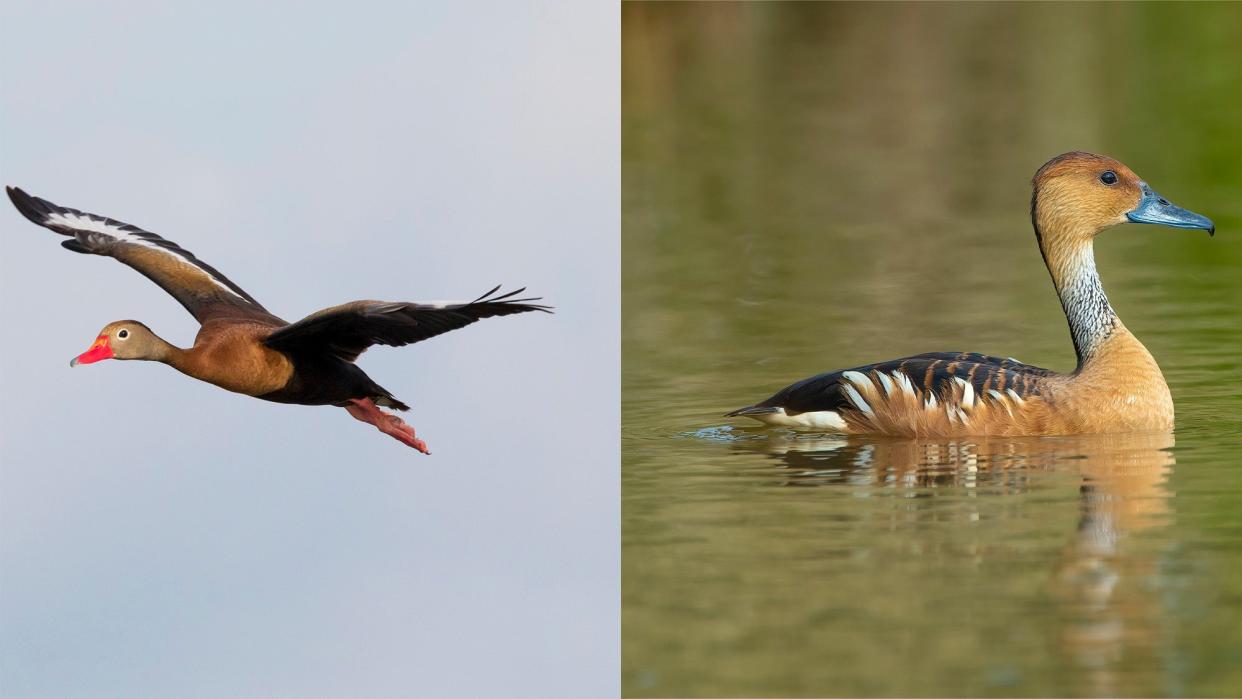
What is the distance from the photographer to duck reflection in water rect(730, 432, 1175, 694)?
26.2ft

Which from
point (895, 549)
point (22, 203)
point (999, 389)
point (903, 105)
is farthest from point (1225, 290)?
point (903, 105)

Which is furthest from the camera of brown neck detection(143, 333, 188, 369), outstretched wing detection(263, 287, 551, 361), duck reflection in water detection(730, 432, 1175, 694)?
brown neck detection(143, 333, 188, 369)

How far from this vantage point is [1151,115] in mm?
22750

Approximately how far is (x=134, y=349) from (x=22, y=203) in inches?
65.0

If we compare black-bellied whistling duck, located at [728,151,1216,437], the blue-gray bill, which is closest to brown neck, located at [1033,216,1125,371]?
black-bellied whistling duck, located at [728,151,1216,437]

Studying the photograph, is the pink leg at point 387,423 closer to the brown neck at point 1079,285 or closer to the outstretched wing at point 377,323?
the outstretched wing at point 377,323

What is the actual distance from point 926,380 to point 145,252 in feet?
15.7

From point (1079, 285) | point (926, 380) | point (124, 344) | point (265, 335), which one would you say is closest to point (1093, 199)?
point (1079, 285)

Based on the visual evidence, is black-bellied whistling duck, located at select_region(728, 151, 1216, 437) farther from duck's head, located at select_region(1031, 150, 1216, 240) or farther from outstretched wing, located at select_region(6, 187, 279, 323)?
outstretched wing, located at select_region(6, 187, 279, 323)

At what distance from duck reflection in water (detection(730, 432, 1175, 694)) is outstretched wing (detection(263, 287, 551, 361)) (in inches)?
94.0

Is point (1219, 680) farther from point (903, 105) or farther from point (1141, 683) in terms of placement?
point (903, 105)

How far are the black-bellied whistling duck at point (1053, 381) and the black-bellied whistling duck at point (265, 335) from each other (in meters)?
2.71

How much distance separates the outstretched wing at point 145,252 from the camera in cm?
1110

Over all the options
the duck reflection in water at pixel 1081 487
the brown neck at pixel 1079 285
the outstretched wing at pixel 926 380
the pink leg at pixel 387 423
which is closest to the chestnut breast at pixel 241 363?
the pink leg at pixel 387 423
